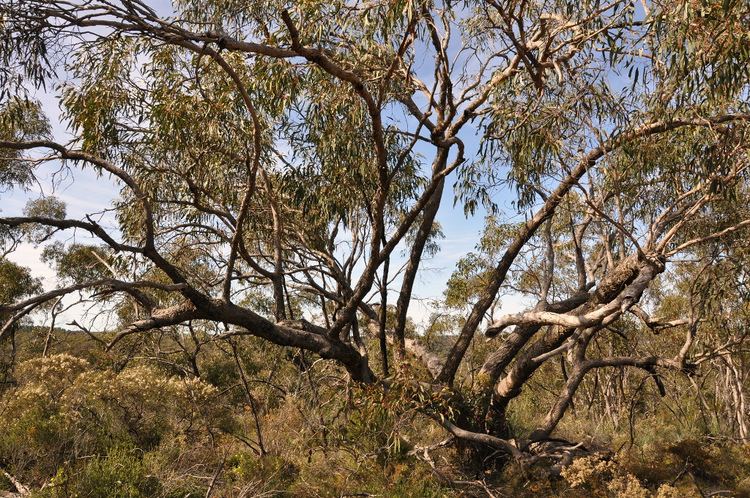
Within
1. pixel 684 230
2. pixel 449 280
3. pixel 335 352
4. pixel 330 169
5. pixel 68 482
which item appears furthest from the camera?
pixel 449 280

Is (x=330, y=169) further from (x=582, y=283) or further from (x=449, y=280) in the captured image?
(x=449, y=280)

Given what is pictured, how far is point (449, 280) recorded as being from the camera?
1316cm

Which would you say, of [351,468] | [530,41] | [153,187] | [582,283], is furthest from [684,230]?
[153,187]

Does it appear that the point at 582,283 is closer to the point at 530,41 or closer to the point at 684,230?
the point at 684,230

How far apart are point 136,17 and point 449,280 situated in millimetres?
10584

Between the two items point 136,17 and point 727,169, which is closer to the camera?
point 136,17

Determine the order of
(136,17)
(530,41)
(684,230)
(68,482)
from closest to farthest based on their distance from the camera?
(136,17) → (68,482) → (530,41) → (684,230)

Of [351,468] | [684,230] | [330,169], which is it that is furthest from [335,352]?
[684,230]

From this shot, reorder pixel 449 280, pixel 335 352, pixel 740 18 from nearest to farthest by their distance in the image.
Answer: pixel 740 18
pixel 335 352
pixel 449 280

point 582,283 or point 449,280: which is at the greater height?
point 449,280

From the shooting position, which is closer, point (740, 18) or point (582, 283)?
point (740, 18)

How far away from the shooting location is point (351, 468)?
5.78 metres

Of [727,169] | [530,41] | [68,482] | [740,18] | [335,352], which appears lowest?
[68,482]

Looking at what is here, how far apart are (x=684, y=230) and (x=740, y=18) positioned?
3.72 metres
